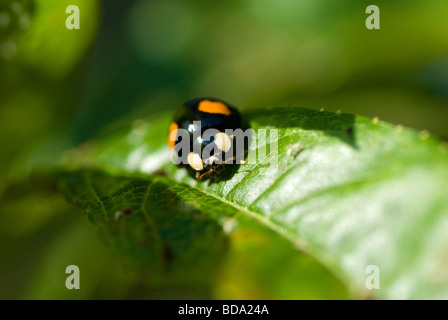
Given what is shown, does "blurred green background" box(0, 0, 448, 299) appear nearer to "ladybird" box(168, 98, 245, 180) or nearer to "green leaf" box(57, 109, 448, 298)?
"green leaf" box(57, 109, 448, 298)

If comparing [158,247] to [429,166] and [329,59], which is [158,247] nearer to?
[429,166]

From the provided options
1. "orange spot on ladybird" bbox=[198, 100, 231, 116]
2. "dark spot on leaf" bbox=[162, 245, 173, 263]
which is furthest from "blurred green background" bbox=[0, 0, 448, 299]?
"orange spot on ladybird" bbox=[198, 100, 231, 116]

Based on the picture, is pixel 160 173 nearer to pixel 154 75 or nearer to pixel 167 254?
pixel 167 254

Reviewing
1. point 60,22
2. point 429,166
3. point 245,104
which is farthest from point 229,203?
point 245,104

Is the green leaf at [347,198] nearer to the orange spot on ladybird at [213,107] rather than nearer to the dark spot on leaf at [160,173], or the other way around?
the dark spot on leaf at [160,173]

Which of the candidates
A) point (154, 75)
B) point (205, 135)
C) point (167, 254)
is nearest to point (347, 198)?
point (167, 254)
